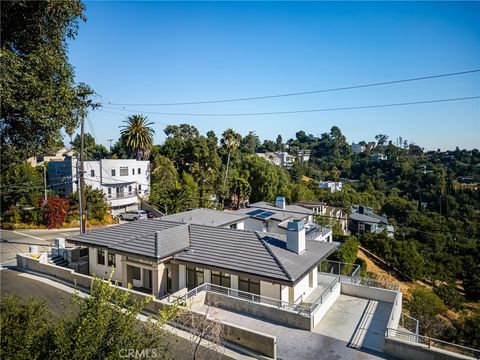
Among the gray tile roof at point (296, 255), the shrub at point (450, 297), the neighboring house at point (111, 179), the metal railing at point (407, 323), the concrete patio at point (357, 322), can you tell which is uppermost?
the neighboring house at point (111, 179)

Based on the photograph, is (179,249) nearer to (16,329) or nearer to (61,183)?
(16,329)

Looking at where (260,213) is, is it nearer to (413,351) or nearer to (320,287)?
(320,287)

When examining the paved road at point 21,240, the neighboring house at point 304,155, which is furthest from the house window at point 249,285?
the neighboring house at point 304,155

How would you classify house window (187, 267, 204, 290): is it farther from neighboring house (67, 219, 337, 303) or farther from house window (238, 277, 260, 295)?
house window (238, 277, 260, 295)

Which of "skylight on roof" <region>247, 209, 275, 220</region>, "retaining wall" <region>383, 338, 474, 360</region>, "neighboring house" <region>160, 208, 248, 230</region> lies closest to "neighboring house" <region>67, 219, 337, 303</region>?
"neighboring house" <region>160, 208, 248, 230</region>

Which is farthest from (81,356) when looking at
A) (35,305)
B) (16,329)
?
(35,305)

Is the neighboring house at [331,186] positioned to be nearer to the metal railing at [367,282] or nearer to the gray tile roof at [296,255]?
the metal railing at [367,282]

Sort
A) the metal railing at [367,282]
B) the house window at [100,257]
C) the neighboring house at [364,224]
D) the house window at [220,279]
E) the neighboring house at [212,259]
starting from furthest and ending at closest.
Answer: the neighboring house at [364,224]
the house window at [100,257]
the metal railing at [367,282]
the house window at [220,279]
the neighboring house at [212,259]

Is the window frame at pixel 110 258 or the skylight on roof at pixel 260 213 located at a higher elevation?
the skylight on roof at pixel 260 213
